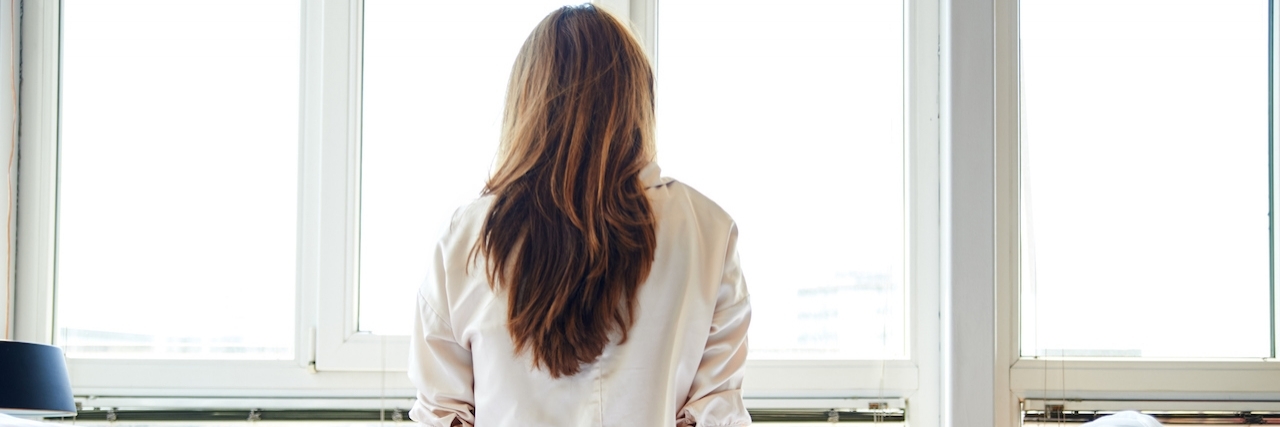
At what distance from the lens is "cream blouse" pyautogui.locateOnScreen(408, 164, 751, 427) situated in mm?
1008

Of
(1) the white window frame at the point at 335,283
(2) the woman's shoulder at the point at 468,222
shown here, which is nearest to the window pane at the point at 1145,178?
(1) the white window frame at the point at 335,283

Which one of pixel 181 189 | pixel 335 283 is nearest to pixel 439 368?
pixel 335 283

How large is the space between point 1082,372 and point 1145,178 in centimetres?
47

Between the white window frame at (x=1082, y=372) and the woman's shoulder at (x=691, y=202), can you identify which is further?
the white window frame at (x=1082, y=372)

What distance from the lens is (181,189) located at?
183 centimetres

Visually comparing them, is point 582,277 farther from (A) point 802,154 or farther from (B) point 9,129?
(B) point 9,129

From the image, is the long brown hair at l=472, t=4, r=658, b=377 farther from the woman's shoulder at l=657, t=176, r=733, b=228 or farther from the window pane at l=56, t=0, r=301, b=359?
the window pane at l=56, t=0, r=301, b=359

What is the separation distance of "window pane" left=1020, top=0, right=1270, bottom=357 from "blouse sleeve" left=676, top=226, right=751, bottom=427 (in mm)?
1022

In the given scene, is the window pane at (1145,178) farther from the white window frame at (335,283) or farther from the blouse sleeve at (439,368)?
the blouse sleeve at (439,368)

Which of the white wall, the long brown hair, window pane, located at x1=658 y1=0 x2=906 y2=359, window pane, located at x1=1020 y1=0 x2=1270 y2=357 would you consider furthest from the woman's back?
the white wall

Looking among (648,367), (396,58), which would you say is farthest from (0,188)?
(648,367)

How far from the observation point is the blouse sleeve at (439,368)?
105 centimetres

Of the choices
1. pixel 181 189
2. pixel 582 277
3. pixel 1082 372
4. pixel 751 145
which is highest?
pixel 751 145

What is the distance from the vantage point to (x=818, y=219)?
71.1 inches
